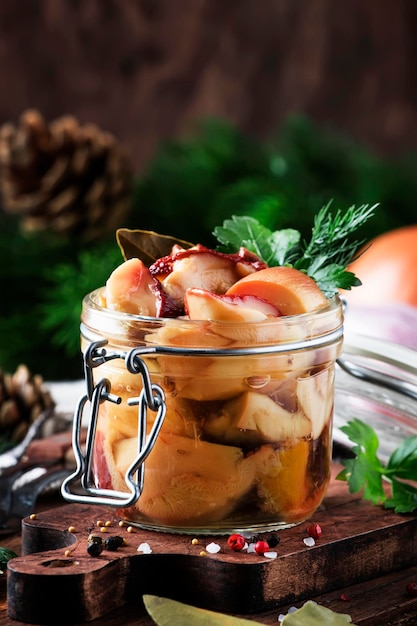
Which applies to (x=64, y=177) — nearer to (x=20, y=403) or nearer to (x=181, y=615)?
(x=20, y=403)

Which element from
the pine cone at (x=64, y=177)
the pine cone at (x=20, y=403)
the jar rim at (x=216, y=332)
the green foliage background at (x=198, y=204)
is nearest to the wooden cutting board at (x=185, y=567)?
the jar rim at (x=216, y=332)

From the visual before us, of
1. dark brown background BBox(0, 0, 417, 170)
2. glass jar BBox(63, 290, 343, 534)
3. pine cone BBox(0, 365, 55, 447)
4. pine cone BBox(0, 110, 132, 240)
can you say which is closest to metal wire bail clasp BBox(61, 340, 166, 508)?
glass jar BBox(63, 290, 343, 534)

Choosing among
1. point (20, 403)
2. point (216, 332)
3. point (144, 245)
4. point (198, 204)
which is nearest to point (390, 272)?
point (198, 204)

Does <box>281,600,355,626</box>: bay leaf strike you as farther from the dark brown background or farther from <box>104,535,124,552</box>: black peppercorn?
the dark brown background

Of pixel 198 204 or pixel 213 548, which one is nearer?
pixel 213 548

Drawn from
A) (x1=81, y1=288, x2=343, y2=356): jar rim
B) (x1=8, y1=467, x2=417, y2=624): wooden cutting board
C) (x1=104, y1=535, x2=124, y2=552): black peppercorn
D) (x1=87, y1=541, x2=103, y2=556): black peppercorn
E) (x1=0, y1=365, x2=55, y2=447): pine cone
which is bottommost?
(x1=0, y1=365, x2=55, y2=447): pine cone

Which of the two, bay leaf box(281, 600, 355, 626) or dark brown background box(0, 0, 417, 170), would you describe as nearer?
→ bay leaf box(281, 600, 355, 626)

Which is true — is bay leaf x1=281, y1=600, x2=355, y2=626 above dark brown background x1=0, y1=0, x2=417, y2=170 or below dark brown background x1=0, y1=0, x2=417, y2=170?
below
